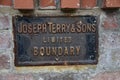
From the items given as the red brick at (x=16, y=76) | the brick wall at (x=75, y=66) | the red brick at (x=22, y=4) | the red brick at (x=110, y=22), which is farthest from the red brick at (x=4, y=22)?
the red brick at (x=110, y=22)

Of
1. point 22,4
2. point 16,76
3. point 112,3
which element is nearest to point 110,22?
point 112,3

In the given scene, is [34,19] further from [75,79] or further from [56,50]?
[75,79]

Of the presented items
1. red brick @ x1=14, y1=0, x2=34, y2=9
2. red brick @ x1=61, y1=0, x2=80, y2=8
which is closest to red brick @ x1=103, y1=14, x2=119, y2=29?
red brick @ x1=61, y1=0, x2=80, y2=8

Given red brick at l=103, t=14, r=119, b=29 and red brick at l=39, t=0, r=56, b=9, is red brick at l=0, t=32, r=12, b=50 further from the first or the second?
red brick at l=103, t=14, r=119, b=29

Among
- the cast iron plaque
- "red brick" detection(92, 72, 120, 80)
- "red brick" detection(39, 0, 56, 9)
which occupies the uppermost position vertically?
"red brick" detection(39, 0, 56, 9)

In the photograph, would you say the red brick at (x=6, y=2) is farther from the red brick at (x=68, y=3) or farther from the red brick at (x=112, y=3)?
the red brick at (x=112, y=3)

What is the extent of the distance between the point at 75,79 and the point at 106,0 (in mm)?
504

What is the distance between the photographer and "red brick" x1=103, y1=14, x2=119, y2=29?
6.22 ft

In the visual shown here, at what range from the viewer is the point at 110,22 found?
6.22ft

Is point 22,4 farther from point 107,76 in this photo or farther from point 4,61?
point 107,76

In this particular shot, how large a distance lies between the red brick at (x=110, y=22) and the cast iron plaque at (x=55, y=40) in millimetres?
60

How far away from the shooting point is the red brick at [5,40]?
1.85 metres

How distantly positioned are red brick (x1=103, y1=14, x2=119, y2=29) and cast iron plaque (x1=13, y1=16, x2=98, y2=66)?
6 cm

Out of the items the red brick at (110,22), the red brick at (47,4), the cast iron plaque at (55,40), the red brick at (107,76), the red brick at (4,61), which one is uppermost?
the red brick at (47,4)
